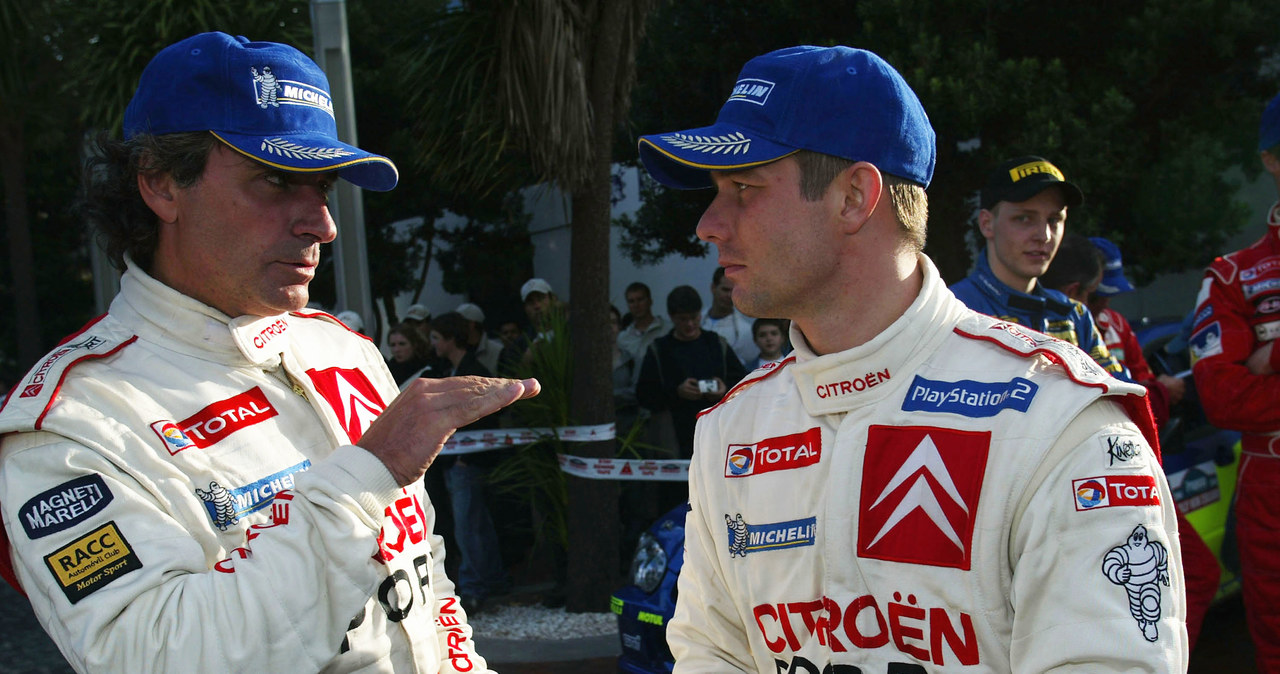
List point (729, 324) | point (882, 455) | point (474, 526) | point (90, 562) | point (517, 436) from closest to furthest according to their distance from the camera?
1. point (90, 562)
2. point (882, 455)
3. point (517, 436)
4. point (474, 526)
5. point (729, 324)

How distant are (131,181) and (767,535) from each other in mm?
1558

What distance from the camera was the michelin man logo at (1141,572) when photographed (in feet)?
5.39

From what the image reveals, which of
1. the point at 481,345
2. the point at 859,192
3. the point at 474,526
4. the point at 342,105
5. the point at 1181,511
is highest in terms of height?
the point at 342,105

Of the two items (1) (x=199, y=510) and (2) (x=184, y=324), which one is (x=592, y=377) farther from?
(1) (x=199, y=510)

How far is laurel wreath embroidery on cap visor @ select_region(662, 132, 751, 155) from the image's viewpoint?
204 cm

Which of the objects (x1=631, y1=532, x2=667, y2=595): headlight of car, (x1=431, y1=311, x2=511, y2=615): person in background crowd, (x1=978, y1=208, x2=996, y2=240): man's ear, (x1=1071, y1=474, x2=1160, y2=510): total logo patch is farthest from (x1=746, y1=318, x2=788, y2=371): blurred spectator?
(x1=1071, y1=474, x2=1160, y2=510): total logo patch

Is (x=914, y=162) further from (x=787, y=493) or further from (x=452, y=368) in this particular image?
(x=452, y=368)

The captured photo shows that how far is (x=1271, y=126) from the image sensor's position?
13.6 ft

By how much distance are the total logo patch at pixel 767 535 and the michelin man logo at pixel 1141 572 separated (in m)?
0.51

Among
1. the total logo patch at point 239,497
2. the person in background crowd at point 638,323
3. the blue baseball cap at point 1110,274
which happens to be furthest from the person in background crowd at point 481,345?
the total logo patch at point 239,497

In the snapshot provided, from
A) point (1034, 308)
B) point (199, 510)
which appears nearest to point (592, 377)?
point (1034, 308)

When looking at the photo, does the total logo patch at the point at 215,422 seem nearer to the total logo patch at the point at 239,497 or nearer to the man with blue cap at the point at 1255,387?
the total logo patch at the point at 239,497

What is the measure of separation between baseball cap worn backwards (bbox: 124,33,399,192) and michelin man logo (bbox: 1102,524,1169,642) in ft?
5.22

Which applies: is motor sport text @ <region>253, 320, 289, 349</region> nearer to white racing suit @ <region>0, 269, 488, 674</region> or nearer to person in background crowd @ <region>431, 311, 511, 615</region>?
white racing suit @ <region>0, 269, 488, 674</region>
